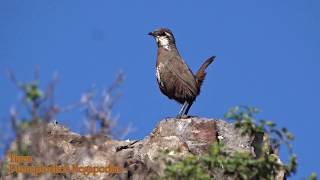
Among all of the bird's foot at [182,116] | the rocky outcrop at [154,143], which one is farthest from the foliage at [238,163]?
the bird's foot at [182,116]

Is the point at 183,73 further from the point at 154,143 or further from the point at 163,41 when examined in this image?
the point at 154,143

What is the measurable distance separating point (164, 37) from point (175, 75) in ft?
3.47

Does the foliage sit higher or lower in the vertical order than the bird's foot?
lower

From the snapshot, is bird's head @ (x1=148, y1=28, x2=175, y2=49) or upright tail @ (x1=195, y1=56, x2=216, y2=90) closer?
upright tail @ (x1=195, y1=56, x2=216, y2=90)

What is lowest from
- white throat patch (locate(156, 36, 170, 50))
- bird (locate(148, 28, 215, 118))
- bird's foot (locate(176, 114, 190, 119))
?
bird's foot (locate(176, 114, 190, 119))

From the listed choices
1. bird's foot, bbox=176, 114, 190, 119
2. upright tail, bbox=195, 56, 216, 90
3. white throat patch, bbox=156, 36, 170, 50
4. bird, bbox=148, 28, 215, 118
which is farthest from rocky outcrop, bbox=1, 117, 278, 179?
white throat patch, bbox=156, 36, 170, 50

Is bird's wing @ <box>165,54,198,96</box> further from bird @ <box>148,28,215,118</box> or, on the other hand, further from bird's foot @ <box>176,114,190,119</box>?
bird's foot @ <box>176,114,190,119</box>

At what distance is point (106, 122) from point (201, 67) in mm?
9138

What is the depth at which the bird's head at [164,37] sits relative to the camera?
15953 millimetres

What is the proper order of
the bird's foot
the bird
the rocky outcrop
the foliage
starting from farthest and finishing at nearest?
the bird < the bird's foot < the rocky outcrop < the foliage

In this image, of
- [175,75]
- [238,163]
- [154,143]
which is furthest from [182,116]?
[238,163]

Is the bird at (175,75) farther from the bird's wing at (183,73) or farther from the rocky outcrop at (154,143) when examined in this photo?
the rocky outcrop at (154,143)

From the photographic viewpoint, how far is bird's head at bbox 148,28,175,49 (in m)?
16.0

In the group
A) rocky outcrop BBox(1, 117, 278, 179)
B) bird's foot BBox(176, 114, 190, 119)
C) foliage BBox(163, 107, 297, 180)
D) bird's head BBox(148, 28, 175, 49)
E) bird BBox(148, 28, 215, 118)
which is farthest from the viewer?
bird's head BBox(148, 28, 175, 49)
